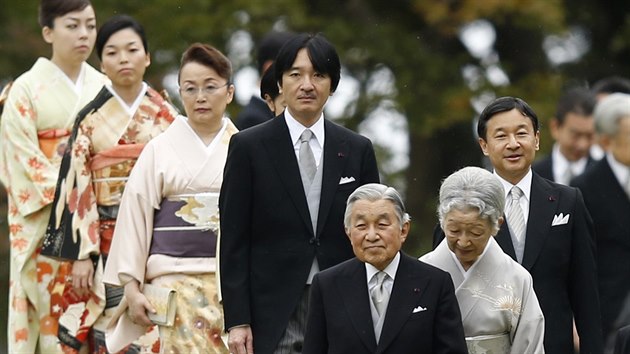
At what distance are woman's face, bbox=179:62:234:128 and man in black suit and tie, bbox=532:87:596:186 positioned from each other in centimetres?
372

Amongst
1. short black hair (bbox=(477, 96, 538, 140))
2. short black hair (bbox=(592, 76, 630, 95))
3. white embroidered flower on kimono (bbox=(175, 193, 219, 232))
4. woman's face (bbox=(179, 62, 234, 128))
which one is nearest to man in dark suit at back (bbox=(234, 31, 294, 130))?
woman's face (bbox=(179, 62, 234, 128))

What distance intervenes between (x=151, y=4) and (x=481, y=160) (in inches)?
152

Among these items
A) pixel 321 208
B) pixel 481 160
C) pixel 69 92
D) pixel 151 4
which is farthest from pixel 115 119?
pixel 481 160

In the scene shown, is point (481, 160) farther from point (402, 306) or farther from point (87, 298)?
point (402, 306)

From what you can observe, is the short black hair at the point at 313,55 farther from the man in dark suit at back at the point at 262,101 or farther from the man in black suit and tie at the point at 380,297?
the man in dark suit at back at the point at 262,101

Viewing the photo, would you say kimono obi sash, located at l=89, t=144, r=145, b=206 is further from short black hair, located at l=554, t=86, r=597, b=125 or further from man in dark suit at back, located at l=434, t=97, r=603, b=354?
short black hair, located at l=554, t=86, r=597, b=125

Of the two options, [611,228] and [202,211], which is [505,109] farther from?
[611,228]

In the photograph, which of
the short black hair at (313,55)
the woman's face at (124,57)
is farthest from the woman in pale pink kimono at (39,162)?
the short black hair at (313,55)

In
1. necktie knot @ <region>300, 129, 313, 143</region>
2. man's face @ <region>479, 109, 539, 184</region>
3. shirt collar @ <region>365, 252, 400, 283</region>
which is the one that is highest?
man's face @ <region>479, 109, 539, 184</region>

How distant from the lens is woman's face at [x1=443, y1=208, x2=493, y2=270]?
285 inches

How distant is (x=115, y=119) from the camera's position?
9.54 metres

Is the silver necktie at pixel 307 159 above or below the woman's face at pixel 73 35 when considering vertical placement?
below

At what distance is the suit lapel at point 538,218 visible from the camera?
7688 millimetres

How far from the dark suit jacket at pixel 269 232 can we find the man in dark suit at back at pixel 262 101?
182cm
